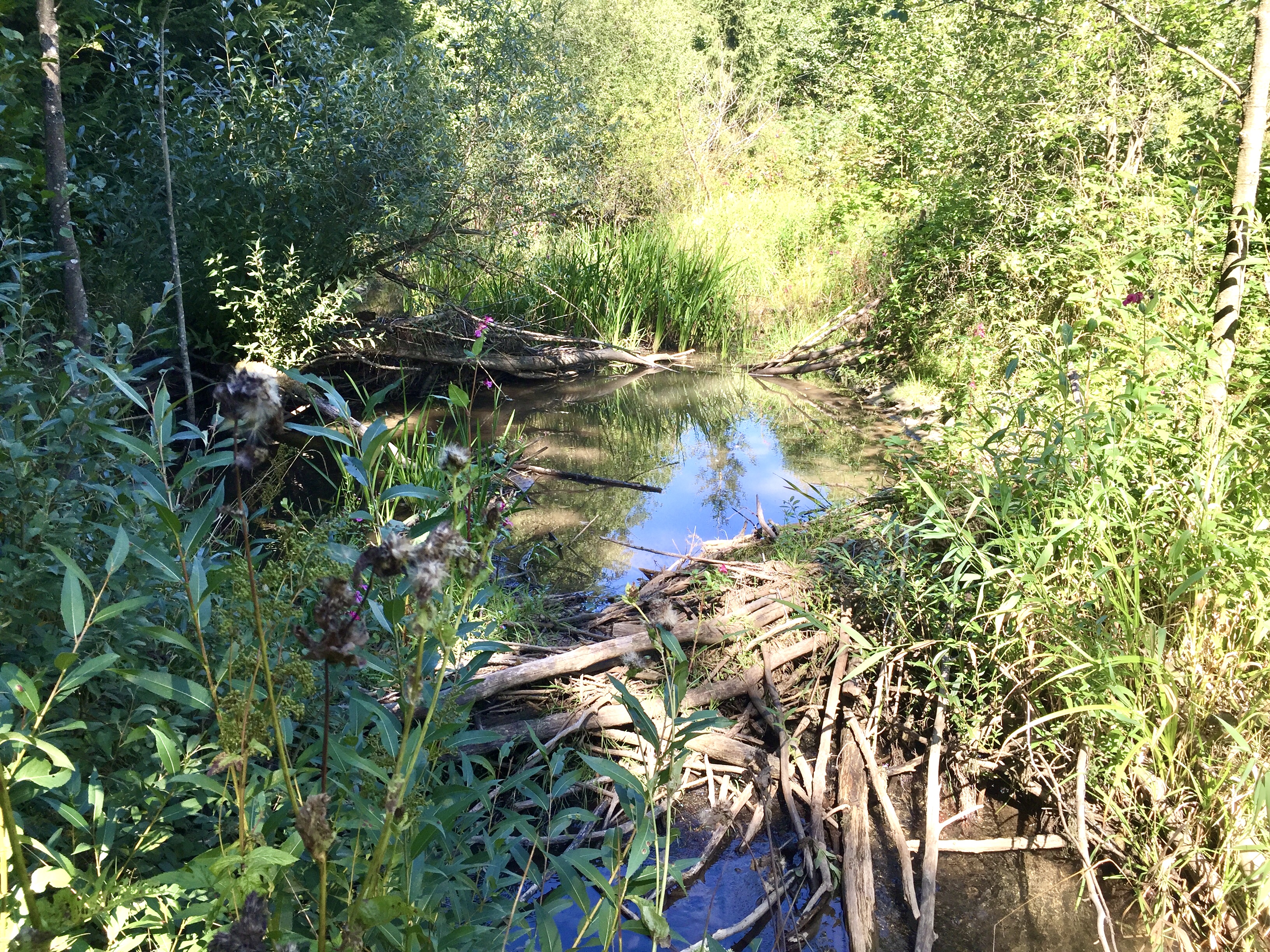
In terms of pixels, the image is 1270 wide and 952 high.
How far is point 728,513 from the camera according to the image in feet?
18.3

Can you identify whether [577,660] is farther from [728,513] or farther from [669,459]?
[669,459]

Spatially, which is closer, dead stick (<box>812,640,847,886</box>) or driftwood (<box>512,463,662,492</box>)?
dead stick (<box>812,640,847,886</box>)

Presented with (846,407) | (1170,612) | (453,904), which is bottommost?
(846,407)

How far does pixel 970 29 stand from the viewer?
898 cm

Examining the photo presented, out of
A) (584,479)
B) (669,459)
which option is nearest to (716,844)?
(584,479)

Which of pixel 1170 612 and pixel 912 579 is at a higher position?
pixel 1170 612

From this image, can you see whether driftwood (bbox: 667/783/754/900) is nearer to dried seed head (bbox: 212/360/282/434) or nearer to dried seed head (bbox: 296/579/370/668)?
dried seed head (bbox: 296/579/370/668)

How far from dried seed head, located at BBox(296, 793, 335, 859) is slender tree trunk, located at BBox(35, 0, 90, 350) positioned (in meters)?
2.86

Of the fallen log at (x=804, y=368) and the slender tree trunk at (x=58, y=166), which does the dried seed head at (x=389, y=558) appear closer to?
the slender tree trunk at (x=58, y=166)

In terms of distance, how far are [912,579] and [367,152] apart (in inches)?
217

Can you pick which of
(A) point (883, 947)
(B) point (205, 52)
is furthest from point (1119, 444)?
(B) point (205, 52)

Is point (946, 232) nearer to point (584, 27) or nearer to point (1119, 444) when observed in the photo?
point (1119, 444)

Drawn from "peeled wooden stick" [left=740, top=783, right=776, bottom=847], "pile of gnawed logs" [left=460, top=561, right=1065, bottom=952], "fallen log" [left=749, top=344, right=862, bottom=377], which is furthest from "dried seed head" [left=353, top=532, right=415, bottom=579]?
"fallen log" [left=749, top=344, right=862, bottom=377]

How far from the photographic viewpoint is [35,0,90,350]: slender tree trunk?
306 cm
